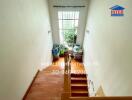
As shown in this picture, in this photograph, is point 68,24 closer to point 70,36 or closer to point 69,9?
point 70,36

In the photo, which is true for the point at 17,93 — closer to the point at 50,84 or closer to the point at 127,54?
the point at 50,84

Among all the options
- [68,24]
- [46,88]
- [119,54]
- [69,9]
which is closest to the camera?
[119,54]

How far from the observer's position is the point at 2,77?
8.10 ft

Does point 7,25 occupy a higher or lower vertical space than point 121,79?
higher

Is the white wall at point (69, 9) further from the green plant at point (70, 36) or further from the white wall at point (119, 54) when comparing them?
the white wall at point (119, 54)

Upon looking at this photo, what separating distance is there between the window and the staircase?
271cm

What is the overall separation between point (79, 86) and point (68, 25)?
3.62 meters

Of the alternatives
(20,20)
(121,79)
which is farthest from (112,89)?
(20,20)

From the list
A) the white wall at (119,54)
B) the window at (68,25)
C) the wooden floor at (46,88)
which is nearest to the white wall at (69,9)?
the window at (68,25)

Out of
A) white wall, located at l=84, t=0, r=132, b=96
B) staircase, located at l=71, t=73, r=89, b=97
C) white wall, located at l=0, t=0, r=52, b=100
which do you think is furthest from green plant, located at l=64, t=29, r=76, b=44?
white wall, located at l=84, t=0, r=132, b=96

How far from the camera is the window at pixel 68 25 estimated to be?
306 inches

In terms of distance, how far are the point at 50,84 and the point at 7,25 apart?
7.56 ft

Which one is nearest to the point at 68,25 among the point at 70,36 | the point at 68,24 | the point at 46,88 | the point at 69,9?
the point at 68,24

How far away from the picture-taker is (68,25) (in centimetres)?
849
